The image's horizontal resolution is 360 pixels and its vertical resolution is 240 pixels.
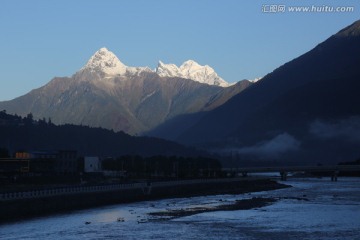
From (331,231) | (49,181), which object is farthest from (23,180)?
(331,231)

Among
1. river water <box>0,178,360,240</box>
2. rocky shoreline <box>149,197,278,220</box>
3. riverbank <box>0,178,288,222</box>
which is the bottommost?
river water <box>0,178,360,240</box>

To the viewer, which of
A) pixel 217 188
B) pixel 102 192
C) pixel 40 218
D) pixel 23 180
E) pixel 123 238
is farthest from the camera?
pixel 217 188

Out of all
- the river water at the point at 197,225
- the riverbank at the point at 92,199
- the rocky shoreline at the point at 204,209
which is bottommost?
the river water at the point at 197,225

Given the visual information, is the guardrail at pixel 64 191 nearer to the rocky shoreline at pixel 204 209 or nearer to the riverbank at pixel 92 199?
the riverbank at pixel 92 199

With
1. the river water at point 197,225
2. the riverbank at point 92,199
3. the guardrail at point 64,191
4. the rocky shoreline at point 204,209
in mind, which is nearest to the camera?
the river water at point 197,225

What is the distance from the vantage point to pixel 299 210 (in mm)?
102875

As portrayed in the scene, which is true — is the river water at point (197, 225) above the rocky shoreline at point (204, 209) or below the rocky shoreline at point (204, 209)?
below

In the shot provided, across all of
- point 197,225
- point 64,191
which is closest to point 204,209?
point 64,191

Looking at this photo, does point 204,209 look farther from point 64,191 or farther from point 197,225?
point 197,225

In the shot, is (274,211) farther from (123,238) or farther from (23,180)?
(23,180)

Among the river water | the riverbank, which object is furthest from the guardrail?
the river water

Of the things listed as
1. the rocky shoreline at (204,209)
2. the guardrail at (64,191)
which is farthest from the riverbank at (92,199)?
the rocky shoreline at (204,209)

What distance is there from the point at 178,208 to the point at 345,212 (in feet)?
80.4

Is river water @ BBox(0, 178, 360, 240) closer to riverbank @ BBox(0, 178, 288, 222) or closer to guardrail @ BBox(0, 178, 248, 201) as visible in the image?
riverbank @ BBox(0, 178, 288, 222)
